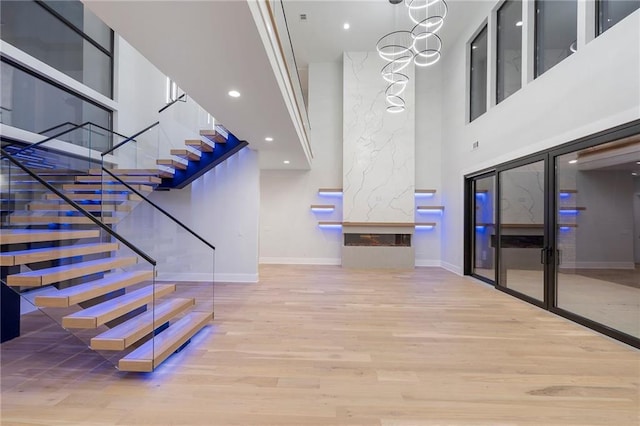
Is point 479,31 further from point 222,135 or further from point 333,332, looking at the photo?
point 333,332

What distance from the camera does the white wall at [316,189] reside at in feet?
29.6

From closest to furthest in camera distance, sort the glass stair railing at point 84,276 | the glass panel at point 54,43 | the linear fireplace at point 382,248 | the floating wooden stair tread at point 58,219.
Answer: the glass stair railing at point 84,276 → the floating wooden stair tread at point 58,219 → the glass panel at point 54,43 → the linear fireplace at point 382,248

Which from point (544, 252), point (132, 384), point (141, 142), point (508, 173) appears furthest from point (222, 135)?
point (544, 252)

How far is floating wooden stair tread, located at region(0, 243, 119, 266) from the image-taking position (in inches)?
102

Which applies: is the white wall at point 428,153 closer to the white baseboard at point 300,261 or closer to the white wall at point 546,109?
the white wall at point 546,109

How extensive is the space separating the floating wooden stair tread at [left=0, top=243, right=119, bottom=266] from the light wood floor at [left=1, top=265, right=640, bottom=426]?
3.34 feet

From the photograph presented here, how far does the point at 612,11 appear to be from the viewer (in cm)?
364

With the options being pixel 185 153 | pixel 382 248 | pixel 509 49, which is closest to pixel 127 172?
pixel 185 153

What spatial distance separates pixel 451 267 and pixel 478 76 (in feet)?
15.8

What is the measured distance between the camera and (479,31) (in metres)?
6.77

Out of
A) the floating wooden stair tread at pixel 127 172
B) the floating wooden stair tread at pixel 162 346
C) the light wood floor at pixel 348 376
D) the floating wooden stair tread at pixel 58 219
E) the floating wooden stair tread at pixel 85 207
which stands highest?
the floating wooden stair tread at pixel 127 172

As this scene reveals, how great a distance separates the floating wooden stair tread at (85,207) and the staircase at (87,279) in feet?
0.04

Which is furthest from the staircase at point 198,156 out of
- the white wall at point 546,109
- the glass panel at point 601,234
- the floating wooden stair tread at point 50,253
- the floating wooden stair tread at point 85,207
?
the glass panel at point 601,234

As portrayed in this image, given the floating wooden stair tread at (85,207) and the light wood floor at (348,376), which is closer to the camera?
the light wood floor at (348,376)
